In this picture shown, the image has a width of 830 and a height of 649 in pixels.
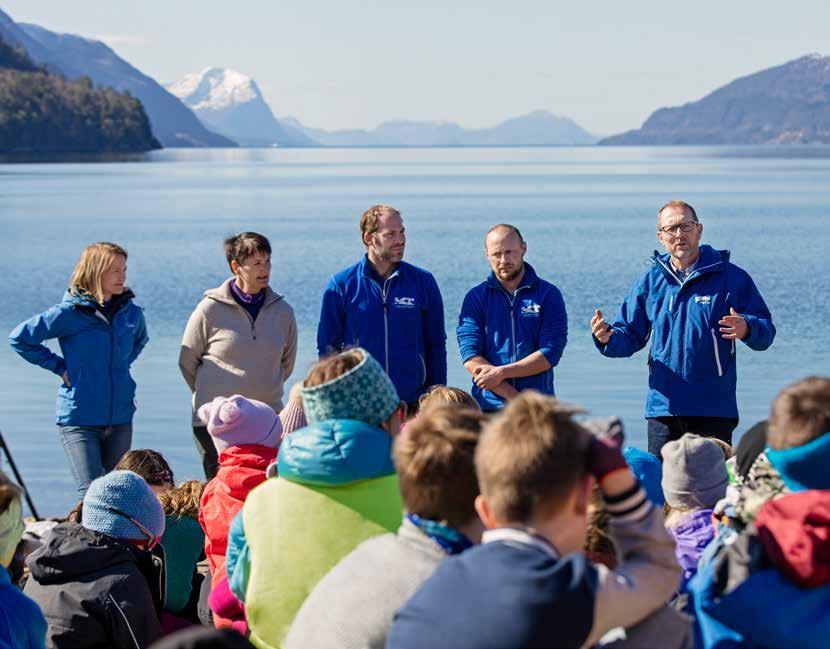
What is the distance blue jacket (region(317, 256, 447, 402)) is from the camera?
6379 mm

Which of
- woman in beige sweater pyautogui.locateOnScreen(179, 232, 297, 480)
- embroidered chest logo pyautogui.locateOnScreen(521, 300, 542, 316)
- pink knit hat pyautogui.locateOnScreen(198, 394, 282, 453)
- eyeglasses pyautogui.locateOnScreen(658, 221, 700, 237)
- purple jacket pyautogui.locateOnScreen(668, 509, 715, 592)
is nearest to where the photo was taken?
purple jacket pyautogui.locateOnScreen(668, 509, 715, 592)

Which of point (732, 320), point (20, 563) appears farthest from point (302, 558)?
point (732, 320)

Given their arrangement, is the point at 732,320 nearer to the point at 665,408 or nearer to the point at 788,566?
the point at 665,408

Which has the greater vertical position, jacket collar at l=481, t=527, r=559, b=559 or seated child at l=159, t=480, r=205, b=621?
jacket collar at l=481, t=527, r=559, b=559

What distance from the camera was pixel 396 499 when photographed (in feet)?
10.4

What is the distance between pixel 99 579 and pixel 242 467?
0.73 meters

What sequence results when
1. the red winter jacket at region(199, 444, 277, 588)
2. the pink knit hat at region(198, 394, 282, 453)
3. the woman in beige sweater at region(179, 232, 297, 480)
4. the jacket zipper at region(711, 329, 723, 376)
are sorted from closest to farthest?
the red winter jacket at region(199, 444, 277, 588), the pink knit hat at region(198, 394, 282, 453), the jacket zipper at region(711, 329, 723, 376), the woman in beige sweater at region(179, 232, 297, 480)

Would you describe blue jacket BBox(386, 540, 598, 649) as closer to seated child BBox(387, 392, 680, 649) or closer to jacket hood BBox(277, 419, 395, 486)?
seated child BBox(387, 392, 680, 649)

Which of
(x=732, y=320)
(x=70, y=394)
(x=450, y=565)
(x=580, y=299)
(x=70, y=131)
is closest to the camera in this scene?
(x=450, y=565)

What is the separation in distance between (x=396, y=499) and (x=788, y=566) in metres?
1.07

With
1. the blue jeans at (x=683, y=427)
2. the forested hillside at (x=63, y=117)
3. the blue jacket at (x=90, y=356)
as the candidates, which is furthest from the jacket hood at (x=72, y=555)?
the forested hillside at (x=63, y=117)

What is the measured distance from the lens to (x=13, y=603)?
3051 mm

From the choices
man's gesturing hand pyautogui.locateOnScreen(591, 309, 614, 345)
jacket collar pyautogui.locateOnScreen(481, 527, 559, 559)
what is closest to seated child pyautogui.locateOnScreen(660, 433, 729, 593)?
jacket collar pyautogui.locateOnScreen(481, 527, 559, 559)

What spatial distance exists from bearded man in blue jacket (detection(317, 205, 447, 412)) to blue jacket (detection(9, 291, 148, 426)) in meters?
1.08
